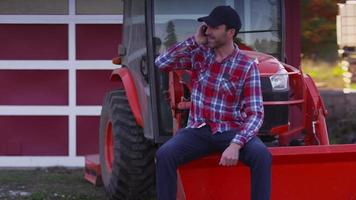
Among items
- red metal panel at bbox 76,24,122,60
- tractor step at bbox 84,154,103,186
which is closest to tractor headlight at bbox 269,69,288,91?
tractor step at bbox 84,154,103,186

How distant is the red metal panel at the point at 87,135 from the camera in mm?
10062

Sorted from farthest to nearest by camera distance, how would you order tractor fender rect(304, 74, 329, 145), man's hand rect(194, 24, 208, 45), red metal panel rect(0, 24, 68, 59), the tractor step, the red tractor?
1. red metal panel rect(0, 24, 68, 59)
2. the tractor step
3. tractor fender rect(304, 74, 329, 145)
4. the red tractor
5. man's hand rect(194, 24, 208, 45)

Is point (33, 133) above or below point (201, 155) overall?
below

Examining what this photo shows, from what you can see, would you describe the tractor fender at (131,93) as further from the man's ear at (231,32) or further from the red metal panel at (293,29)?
the red metal panel at (293,29)

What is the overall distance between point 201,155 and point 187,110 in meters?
0.48

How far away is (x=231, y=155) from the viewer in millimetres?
5742

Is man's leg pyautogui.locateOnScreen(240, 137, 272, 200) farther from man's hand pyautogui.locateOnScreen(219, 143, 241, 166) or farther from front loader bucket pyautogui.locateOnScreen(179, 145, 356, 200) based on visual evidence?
front loader bucket pyautogui.locateOnScreen(179, 145, 356, 200)

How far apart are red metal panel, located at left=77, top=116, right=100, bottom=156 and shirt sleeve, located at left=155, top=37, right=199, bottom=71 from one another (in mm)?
3940

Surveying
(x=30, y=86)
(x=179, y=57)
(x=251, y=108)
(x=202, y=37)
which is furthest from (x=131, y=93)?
(x=30, y=86)

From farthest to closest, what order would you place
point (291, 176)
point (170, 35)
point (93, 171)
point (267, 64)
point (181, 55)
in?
point (93, 171) < point (170, 35) < point (267, 64) < point (291, 176) < point (181, 55)

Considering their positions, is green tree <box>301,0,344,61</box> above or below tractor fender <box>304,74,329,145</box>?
above

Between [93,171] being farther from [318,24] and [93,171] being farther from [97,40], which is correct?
[318,24]

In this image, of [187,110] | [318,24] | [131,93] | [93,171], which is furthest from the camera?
[318,24]

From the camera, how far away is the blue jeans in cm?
581
